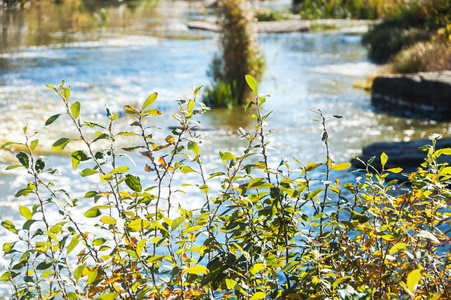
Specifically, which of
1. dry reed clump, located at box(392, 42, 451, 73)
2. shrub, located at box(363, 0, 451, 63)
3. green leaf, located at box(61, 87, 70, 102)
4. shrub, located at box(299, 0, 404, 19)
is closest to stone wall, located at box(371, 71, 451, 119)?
dry reed clump, located at box(392, 42, 451, 73)

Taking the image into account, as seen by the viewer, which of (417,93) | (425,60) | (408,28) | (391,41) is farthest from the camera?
(408,28)

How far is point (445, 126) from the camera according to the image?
7672 millimetres

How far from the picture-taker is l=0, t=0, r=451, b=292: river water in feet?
22.6

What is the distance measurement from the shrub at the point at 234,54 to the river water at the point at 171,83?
1.41 feet

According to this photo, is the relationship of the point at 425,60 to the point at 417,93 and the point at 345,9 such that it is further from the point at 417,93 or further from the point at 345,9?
the point at 345,9

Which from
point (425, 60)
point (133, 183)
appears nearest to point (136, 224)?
point (133, 183)

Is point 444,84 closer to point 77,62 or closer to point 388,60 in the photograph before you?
point 388,60

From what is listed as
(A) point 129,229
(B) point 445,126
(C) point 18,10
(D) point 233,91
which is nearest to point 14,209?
(A) point 129,229

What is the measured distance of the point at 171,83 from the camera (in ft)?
34.3

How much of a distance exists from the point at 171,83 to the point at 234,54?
1790mm

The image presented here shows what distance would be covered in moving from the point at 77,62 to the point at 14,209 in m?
8.24

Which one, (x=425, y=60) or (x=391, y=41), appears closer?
(x=425, y=60)

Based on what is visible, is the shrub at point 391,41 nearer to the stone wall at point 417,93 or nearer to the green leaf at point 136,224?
the stone wall at point 417,93

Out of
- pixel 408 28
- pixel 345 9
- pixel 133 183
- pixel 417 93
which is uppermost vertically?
pixel 345 9
